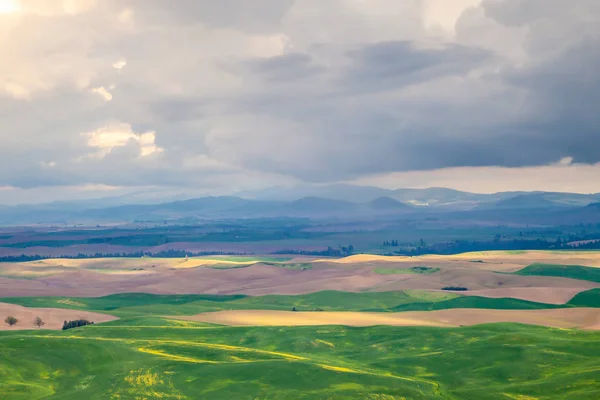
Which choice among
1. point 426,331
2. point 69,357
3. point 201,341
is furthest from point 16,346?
point 426,331

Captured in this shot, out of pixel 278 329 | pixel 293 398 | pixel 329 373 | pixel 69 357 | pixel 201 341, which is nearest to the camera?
pixel 293 398

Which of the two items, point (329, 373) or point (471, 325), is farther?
point (471, 325)

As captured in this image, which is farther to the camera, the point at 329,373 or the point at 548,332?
the point at 548,332

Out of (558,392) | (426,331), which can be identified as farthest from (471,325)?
(558,392)

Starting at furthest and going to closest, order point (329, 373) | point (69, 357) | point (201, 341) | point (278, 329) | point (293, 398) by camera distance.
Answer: point (278, 329), point (201, 341), point (69, 357), point (329, 373), point (293, 398)

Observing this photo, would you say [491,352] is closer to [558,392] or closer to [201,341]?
[558,392]

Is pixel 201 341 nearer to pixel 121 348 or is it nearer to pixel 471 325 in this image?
pixel 121 348
